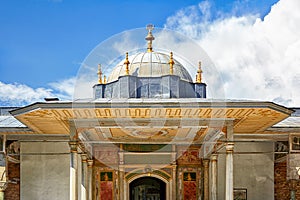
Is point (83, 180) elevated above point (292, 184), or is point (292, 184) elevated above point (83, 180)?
point (83, 180)

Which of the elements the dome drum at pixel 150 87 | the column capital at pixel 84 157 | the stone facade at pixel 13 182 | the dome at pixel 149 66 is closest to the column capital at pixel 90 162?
the column capital at pixel 84 157

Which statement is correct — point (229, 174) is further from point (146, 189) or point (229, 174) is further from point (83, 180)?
point (146, 189)

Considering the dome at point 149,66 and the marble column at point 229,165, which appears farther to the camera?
the dome at point 149,66

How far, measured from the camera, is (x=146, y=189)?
16.0 metres

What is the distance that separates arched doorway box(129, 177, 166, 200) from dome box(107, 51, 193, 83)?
3932 mm

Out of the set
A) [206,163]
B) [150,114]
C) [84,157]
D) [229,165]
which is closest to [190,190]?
[206,163]

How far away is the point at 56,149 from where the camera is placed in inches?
600

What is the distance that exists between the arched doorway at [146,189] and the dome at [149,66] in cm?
393

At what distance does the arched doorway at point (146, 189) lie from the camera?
52.1 ft

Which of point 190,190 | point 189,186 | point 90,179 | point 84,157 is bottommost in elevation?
point 190,190

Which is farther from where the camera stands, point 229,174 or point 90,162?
point 90,162

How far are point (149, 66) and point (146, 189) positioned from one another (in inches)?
177

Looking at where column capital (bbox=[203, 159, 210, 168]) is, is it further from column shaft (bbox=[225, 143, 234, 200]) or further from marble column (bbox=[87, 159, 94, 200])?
column shaft (bbox=[225, 143, 234, 200])

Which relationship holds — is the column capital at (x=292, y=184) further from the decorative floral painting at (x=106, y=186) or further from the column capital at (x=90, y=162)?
the column capital at (x=90, y=162)
